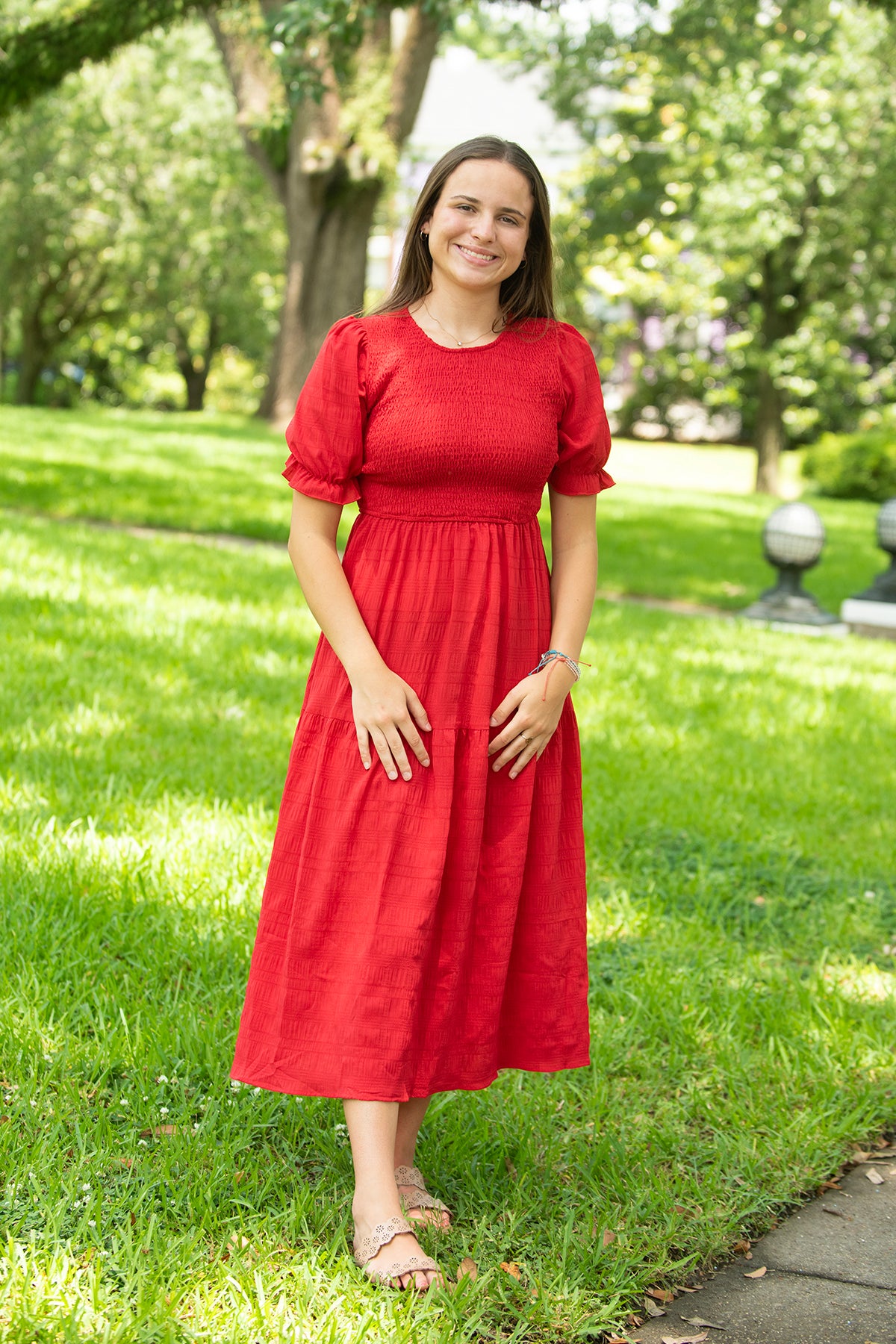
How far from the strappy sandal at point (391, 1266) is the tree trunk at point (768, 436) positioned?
69.3ft

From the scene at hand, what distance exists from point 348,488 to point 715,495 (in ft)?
55.0

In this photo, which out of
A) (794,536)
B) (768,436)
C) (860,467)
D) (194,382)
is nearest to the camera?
(794,536)

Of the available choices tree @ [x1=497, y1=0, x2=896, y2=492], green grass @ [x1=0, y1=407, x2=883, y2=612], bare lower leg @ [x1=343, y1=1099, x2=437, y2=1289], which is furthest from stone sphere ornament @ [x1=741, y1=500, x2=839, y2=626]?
tree @ [x1=497, y1=0, x2=896, y2=492]

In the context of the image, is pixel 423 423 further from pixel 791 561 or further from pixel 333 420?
pixel 791 561

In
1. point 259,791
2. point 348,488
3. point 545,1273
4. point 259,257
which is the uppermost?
point 259,257

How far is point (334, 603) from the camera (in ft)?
7.46

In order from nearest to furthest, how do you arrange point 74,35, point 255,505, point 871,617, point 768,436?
1. point 74,35
2. point 871,617
3. point 255,505
4. point 768,436

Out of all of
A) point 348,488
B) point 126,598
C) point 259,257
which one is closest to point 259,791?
point 348,488

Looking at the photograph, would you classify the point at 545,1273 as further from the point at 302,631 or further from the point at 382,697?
the point at 302,631

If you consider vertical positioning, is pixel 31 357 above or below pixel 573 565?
above

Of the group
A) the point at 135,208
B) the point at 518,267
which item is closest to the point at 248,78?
the point at 135,208

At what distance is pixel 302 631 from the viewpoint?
6750 millimetres

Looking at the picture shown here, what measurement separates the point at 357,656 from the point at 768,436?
21252 mm

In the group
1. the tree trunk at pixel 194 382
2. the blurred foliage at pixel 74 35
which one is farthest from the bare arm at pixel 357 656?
the tree trunk at pixel 194 382
